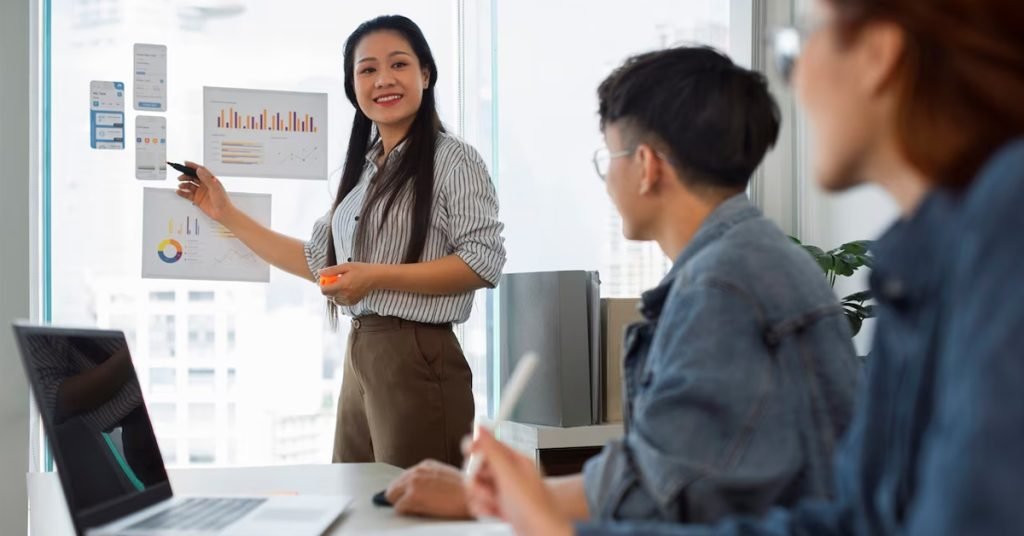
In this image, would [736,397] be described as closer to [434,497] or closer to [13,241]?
[434,497]

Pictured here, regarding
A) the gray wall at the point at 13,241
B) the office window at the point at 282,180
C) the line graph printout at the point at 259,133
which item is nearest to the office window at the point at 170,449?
the office window at the point at 282,180

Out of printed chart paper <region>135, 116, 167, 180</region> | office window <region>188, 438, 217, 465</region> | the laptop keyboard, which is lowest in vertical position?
office window <region>188, 438, 217, 465</region>

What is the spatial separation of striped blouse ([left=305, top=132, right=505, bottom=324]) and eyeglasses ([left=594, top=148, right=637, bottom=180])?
920 millimetres

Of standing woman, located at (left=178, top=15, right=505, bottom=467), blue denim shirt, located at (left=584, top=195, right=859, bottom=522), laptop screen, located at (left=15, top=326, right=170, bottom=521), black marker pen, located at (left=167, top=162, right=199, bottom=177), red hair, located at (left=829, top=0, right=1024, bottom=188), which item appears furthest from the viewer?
black marker pen, located at (left=167, top=162, right=199, bottom=177)

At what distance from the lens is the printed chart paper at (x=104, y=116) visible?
2.96 m

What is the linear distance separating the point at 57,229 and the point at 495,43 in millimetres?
1447

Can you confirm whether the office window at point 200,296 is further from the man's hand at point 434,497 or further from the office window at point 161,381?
the man's hand at point 434,497

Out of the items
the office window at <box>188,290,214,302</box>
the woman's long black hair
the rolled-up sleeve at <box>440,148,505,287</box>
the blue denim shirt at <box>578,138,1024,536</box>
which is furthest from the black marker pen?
the blue denim shirt at <box>578,138,1024,536</box>

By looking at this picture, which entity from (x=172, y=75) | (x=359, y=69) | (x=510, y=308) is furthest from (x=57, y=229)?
(x=510, y=308)

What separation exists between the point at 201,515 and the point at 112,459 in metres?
0.14

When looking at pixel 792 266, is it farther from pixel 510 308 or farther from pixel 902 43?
pixel 510 308

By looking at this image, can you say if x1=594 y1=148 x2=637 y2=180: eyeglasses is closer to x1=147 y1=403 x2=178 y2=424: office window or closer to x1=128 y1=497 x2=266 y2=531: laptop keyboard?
x1=128 y1=497 x2=266 y2=531: laptop keyboard

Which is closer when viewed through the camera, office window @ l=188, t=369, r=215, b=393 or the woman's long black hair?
the woman's long black hair

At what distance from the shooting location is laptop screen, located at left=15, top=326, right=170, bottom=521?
116 centimetres
